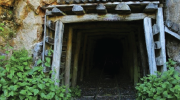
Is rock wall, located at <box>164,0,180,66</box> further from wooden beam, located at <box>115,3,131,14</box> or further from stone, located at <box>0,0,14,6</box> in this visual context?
stone, located at <box>0,0,14,6</box>

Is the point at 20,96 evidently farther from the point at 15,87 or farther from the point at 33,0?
the point at 33,0

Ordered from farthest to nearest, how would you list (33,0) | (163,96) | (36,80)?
(33,0)
(36,80)
(163,96)

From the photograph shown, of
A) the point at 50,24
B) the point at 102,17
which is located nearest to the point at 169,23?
the point at 102,17

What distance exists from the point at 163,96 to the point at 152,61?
83cm

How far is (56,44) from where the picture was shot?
397cm

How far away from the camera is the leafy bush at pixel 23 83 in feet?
10.0

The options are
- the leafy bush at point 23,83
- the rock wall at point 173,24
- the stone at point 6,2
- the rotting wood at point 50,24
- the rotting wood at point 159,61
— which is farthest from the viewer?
the rotting wood at point 50,24

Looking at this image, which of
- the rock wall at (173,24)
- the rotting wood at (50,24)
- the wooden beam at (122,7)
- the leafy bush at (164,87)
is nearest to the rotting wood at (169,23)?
the rock wall at (173,24)

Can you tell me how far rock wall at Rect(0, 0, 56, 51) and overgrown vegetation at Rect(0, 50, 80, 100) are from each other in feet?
1.39

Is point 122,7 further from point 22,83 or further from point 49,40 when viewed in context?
point 22,83

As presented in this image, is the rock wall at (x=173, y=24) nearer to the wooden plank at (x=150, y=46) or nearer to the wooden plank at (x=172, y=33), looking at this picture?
the wooden plank at (x=172, y=33)

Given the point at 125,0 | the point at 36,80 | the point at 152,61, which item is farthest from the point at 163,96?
the point at 36,80

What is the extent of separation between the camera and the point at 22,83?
10.2 ft

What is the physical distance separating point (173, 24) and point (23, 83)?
3.25 metres
